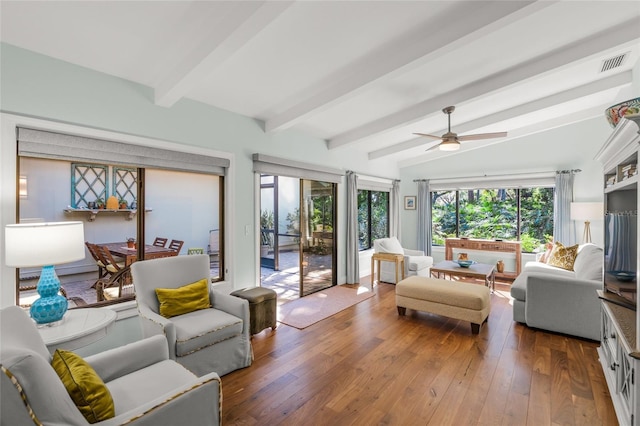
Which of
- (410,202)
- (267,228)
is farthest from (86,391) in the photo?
(410,202)

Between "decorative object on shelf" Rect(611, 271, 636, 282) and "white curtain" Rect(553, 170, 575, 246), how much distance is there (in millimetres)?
3761

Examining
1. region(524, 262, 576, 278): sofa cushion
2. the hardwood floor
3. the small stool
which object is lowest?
the hardwood floor

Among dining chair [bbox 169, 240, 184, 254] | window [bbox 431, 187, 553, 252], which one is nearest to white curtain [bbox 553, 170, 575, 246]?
window [bbox 431, 187, 553, 252]

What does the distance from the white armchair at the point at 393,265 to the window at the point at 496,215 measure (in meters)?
1.63

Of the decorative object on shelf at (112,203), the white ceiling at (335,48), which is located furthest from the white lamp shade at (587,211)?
the decorative object on shelf at (112,203)

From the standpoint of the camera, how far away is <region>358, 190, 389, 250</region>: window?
661cm

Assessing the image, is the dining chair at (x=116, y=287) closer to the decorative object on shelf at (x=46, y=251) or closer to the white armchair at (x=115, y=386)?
the decorative object on shelf at (x=46, y=251)

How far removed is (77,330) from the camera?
1991mm

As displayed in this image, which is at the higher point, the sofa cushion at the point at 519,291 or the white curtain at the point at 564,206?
the white curtain at the point at 564,206

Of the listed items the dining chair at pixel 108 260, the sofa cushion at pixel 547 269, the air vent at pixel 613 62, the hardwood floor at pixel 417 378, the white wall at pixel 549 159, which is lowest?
the hardwood floor at pixel 417 378

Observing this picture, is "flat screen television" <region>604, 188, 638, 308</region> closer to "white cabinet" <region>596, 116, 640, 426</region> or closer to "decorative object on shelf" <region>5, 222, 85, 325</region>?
"white cabinet" <region>596, 116, 640, 426</region>

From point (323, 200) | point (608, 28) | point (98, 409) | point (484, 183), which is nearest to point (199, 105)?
point (323, 200)

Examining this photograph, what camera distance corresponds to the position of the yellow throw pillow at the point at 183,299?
267 centimetres

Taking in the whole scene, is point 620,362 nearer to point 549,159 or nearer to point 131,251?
point 131,251
